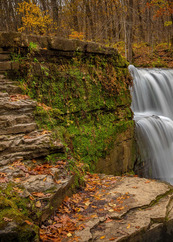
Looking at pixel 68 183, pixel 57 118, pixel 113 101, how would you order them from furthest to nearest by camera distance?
pixel 113 101 → pixel 57 118 → pixel 68 183

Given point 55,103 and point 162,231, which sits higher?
point 55,103

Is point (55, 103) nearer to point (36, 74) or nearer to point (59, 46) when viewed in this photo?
point (36, 74)

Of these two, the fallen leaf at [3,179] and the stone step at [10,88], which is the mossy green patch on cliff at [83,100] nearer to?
the stone step at [10,88]

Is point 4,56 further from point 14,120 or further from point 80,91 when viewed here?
point 80,91

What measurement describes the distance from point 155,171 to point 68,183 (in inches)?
173

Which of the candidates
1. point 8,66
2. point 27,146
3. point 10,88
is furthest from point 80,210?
point 8,66

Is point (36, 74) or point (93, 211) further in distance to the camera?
point (36, 74)

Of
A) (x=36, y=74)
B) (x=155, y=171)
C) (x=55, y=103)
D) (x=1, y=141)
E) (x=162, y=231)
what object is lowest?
(x=155, y=171)

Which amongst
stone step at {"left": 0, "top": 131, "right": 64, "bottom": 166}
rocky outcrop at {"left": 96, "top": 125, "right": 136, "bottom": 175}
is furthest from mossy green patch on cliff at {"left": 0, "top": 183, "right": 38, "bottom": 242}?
rocky outcrop at {"left": 96, "top": 125, "right": 136, "bottom": 175}

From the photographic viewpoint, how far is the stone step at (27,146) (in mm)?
3742

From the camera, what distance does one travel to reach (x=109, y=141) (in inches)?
250

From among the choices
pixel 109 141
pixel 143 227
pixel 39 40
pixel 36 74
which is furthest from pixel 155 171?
pixel 39 40

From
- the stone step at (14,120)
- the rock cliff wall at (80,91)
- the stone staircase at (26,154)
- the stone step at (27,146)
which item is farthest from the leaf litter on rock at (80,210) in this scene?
the stone step at (14,120)

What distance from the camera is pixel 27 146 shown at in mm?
3932
